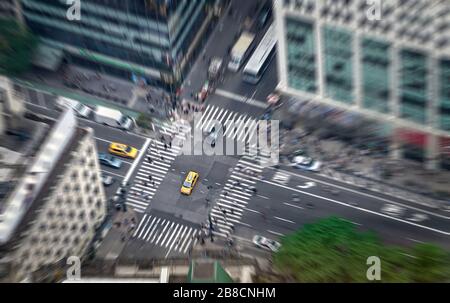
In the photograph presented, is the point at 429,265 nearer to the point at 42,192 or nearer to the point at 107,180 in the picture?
the point at 42,192

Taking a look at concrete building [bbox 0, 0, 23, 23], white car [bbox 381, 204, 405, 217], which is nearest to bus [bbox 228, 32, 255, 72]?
white car [bbox 381, 204, 405, 217]

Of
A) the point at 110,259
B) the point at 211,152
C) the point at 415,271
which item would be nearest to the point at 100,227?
the point at 110,259

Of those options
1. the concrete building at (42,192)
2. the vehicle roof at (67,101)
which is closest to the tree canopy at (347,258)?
the concrete building at (42,192)

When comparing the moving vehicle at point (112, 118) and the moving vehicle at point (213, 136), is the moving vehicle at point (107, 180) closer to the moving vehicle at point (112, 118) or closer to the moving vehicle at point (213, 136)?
the moving vehicle at point (112, 118)

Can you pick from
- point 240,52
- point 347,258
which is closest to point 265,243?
point 347,258

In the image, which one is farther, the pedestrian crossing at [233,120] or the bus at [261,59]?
the bus at [261,59]

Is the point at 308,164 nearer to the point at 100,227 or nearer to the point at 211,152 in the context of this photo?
the point at 211,152
